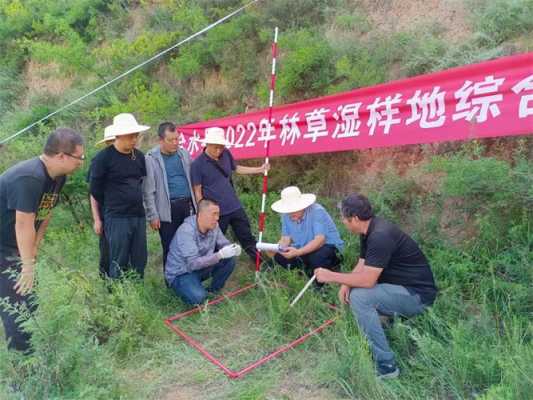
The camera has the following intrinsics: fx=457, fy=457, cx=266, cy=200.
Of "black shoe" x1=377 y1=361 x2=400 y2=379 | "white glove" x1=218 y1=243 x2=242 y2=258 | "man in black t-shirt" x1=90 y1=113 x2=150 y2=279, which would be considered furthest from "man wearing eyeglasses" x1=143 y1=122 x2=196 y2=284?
"black shoe" x1=377 y1=361 x2=400 y2=379

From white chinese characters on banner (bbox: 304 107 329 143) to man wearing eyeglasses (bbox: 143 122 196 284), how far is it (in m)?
1.25

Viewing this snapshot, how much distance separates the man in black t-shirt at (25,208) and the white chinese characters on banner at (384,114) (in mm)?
2418

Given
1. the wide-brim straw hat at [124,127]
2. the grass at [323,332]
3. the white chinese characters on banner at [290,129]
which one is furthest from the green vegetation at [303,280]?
the wide-brim straw hat at [124,127]

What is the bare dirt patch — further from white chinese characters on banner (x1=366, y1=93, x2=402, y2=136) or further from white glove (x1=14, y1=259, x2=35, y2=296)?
white glove (x1=14, y1=259, x2=35, y2=296)

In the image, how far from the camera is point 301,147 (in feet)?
15.4

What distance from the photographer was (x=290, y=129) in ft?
15.9

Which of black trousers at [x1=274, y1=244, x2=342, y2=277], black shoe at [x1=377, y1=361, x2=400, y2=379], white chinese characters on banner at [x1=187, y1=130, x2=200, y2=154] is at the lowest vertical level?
black shoe at [x1=377, y1=361, x2=400, y2=379]

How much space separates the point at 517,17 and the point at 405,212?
2.49 metres

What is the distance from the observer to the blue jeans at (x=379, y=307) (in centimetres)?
299

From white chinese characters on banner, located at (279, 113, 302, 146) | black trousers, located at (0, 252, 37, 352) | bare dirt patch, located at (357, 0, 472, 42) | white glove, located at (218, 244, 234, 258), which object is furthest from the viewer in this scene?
bare dirt patch, located at (357, 0, 472, 42)

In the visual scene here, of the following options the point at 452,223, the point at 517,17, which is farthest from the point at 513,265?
the point at 517,17

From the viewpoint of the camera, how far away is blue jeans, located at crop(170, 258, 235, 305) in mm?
4023

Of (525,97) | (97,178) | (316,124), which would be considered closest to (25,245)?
(97,178)

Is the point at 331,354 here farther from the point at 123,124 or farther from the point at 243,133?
the point at 243,133
